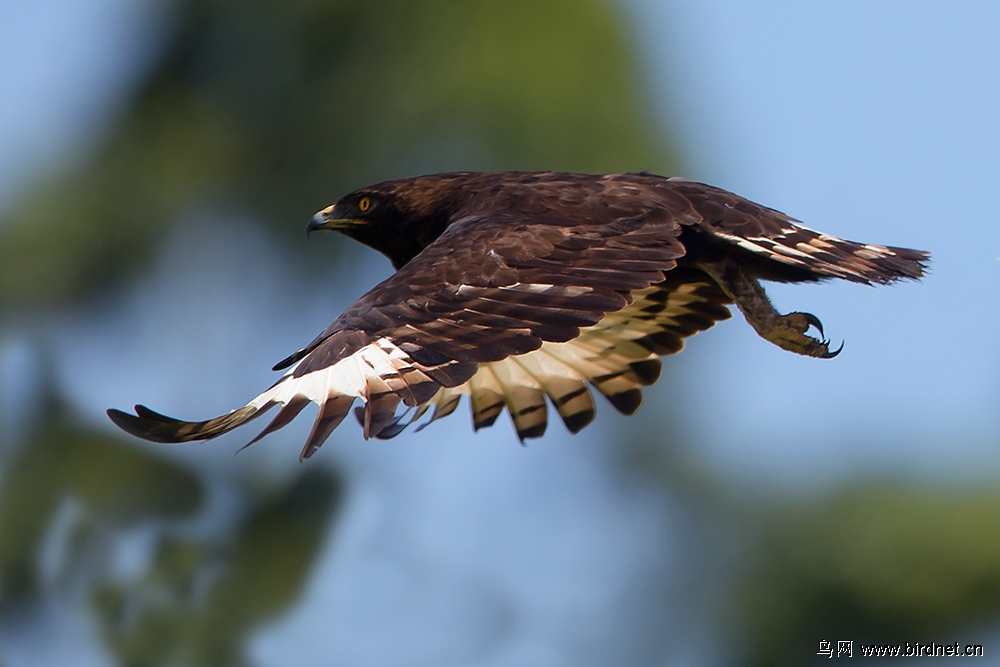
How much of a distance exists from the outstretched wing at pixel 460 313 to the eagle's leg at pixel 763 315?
18.5 inches

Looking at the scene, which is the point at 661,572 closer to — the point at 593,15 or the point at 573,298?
the point at 593,15

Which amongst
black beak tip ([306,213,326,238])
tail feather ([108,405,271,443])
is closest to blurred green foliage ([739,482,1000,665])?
black beak tip ([306,213,326,238])

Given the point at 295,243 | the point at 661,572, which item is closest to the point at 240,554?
the point at 295,243

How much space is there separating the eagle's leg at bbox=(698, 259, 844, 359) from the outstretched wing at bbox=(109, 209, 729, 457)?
471 millimetres

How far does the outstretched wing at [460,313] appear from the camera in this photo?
352 centimetres

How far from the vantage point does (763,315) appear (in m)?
4.63

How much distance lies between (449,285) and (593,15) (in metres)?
10.4

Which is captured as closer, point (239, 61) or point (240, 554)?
point (240, 554)

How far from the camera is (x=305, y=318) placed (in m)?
11.3

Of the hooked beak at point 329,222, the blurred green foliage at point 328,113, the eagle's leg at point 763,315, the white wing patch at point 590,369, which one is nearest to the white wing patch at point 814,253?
the eagle's leg at point 763,315

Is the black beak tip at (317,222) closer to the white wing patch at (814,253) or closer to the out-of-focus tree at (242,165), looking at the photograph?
the white wing patch at (814,253)

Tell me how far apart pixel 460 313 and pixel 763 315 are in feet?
4.27

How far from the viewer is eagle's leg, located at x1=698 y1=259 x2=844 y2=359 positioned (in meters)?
4.62

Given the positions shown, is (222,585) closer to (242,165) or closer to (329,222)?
(242,165)
